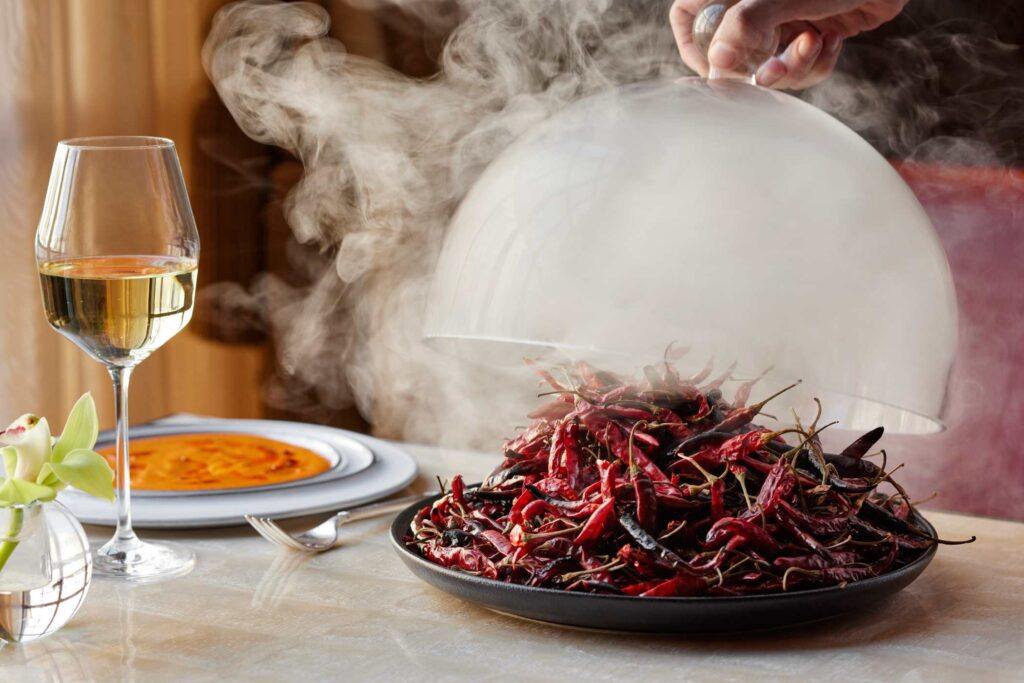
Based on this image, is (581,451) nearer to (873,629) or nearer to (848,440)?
(873,629)

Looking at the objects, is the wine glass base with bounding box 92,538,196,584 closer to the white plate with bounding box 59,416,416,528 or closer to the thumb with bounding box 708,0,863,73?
the white plate with bounding box 59,416,416,528

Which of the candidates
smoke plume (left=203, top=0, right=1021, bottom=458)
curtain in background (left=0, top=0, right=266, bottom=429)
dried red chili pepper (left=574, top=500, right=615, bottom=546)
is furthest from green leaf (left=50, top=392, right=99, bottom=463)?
curtain in background (left=0, top=0, right=266, bottom=429)

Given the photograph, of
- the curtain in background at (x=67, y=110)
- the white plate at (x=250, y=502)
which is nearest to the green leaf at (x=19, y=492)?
the white plate at (x=250, y=502)

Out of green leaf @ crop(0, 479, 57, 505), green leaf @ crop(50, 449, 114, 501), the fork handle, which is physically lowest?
the fork handle

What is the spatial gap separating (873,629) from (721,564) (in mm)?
154

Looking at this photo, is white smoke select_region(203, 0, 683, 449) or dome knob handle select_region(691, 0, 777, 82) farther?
white smoke select_region(203, 0, 683, 449)

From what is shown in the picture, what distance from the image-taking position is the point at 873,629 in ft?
3.18

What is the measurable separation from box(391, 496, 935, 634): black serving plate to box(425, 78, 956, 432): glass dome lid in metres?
0.16

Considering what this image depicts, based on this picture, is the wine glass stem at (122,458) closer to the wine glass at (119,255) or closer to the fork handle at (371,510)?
the wine glass at (119,255)

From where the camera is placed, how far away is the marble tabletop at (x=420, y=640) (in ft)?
2.90

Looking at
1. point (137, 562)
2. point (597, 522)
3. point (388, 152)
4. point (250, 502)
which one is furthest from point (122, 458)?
point (388, 152)

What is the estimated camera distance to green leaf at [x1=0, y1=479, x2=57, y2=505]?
0.89 metres

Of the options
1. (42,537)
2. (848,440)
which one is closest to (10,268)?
(848,440)

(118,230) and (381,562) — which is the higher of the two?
(118,230)
